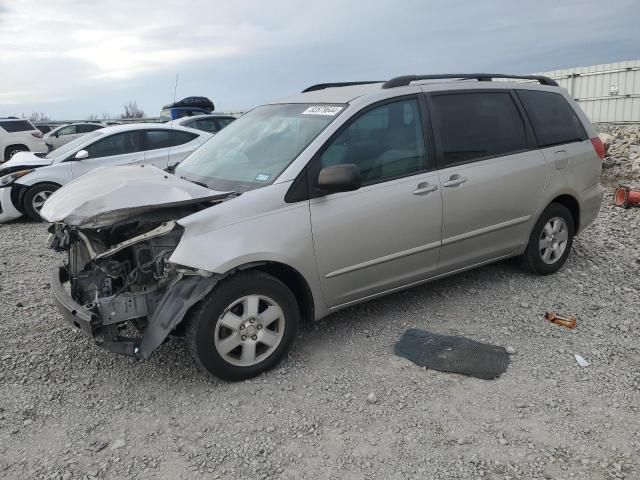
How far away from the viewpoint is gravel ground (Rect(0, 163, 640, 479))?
2.85 meters

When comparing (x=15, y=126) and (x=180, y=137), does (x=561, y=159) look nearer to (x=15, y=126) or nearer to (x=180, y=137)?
(x=180, y=137)

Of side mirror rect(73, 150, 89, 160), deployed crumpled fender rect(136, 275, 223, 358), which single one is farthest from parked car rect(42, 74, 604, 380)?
side mirror rect(73, 150, 89, 160)

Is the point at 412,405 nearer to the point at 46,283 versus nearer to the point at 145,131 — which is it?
the point at 46,283

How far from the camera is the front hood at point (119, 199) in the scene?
10.9ft

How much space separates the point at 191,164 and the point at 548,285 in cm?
336

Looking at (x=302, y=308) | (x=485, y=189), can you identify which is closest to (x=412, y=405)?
(x=302, y=308)

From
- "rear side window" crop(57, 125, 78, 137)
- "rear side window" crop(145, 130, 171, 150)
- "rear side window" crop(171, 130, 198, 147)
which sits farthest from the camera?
"rear side window" crop(57, 125, 78, 137)

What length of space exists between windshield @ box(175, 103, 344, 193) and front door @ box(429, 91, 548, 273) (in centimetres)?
103

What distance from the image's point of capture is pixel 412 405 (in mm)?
3316

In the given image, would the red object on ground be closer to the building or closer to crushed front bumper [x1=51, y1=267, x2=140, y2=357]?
crushed front bumper [x1=51, y1=267, x2=140, y2=357]

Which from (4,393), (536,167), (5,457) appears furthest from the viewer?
(536,167)

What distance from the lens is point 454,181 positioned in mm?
4293

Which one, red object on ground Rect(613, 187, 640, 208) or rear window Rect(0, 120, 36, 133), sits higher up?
rear window Rect(0, 120, 36, 133)

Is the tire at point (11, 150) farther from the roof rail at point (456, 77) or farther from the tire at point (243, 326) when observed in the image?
the tire at point (243, 326)
